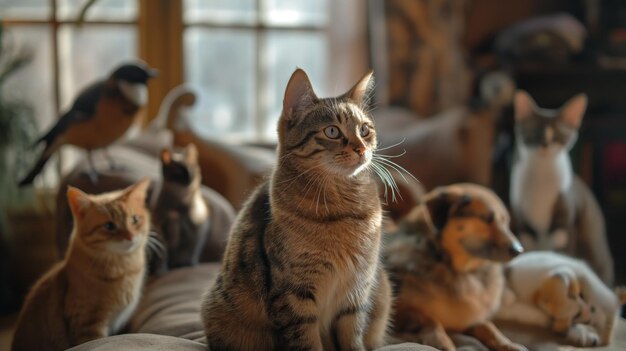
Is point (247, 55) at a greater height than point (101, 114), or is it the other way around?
point (247, 55)

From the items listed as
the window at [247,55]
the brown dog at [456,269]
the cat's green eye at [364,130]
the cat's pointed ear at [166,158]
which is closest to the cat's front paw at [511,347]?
the brown dog at [456,269]

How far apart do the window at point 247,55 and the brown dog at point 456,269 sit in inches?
73.1

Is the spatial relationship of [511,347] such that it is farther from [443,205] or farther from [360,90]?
[360,90]

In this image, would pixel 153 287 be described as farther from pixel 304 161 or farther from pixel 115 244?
pixel 304 161

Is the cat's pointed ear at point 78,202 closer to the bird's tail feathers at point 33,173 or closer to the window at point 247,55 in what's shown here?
the bird's tail feathers at point 33,173

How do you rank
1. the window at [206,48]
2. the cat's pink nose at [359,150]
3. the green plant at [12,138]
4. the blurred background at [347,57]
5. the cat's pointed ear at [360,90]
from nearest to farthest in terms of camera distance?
the cat's pink nose at [359,150]
the cat's pointed ear at [360,90]
the green plant at [12,138]
the blurred background at [347,57]
the window at [206,48]

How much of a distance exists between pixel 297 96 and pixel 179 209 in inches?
29.3

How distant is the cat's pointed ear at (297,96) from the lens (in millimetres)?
1396

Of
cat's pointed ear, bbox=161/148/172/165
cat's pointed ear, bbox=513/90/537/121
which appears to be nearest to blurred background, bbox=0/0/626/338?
cat's pointed ear, bbox=513/90/537/121

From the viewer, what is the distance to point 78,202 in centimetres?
169

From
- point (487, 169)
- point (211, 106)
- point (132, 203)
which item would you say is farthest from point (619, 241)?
point (132, 203)

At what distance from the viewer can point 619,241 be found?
10.5 ft

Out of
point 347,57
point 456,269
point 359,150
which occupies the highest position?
point 347,57

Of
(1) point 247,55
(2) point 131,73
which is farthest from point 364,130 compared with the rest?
(1) point 247,55
